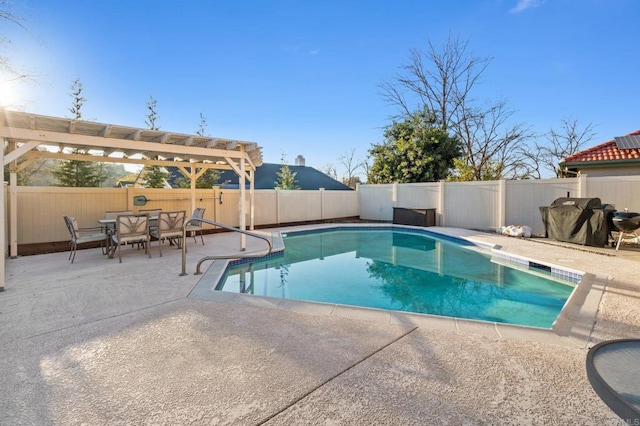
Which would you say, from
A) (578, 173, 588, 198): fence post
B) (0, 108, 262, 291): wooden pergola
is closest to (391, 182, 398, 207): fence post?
(578, 173, 588, 198): fence post

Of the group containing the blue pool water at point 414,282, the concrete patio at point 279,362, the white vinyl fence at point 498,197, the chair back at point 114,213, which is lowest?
the blue pool water at point 414,282

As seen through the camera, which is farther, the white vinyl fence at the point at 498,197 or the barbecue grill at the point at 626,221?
the white vinyl fence at the point at 498,197

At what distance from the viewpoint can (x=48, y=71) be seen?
927 centimetres

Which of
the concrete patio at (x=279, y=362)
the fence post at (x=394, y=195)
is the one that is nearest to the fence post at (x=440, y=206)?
the fence post at (x=394, y=195)

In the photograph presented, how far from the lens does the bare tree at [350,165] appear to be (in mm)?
32625

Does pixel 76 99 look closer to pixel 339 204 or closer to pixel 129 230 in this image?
pixel 129 230

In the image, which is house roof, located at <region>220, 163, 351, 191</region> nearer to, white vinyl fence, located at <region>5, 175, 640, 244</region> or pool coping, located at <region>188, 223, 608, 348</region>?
white vinyl fence, located at <region>5, 175, 640, 244</region>

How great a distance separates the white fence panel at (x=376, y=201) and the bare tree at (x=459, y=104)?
6.47 meters

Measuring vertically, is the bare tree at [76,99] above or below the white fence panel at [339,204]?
above

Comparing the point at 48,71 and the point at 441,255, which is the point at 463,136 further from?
the point at 48,71

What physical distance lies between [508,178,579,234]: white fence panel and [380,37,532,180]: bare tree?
8767 mm

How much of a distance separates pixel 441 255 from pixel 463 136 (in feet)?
48.1

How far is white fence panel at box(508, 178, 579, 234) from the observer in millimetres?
10273

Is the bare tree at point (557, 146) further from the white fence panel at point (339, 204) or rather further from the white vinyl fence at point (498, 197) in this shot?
the white fence panel at point (339, 204)
